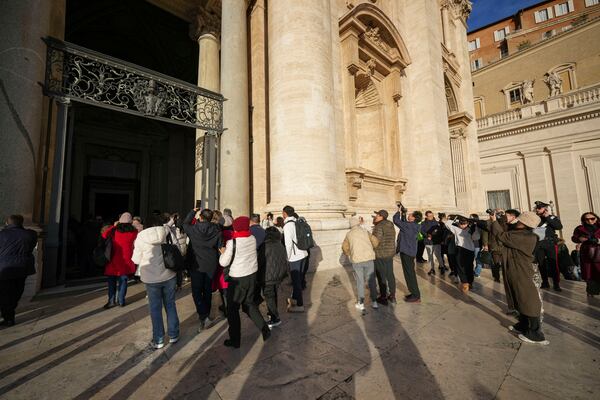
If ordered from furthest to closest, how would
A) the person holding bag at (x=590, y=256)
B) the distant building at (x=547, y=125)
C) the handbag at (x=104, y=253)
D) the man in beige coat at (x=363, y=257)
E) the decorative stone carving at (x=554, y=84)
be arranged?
the decorative stone carving at (x=554, y=84), the distant building at (x=547, y=125), the handbag at (x=104, y=253), the man in beige coat at (x=363, y=257), the person holding bag at (x=590, y=256)

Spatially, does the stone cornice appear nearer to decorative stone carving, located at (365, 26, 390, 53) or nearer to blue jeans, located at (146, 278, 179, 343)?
decorative stone carving, located at (365, 26, 390, 53)

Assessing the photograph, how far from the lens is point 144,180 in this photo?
14531 millimetres

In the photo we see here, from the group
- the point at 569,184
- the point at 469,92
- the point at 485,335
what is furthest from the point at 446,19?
the point at 485,335

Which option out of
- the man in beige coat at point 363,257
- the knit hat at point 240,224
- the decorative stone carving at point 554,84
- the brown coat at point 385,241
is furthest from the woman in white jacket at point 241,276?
the decorative stone carving at point 554,84

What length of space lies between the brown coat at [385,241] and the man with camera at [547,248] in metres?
3.29

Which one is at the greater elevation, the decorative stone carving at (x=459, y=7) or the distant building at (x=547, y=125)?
the decorative stone carving at (x=459, y=7)

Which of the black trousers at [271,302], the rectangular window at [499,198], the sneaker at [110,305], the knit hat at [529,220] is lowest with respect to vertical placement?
the sneaker at [110,305]

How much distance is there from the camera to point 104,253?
4.11m

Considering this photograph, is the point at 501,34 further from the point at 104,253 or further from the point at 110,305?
the point at 110,305

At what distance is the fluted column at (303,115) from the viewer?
637 centimetres

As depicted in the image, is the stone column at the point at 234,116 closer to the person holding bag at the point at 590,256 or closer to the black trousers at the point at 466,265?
the black trousers at the point at 466,265

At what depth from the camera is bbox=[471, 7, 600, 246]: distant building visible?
16547mm

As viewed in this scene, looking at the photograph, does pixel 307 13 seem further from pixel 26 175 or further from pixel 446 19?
pixel 446 19

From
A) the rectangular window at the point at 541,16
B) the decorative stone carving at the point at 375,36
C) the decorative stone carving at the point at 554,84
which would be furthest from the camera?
the rectangular window at the point at 541,16
